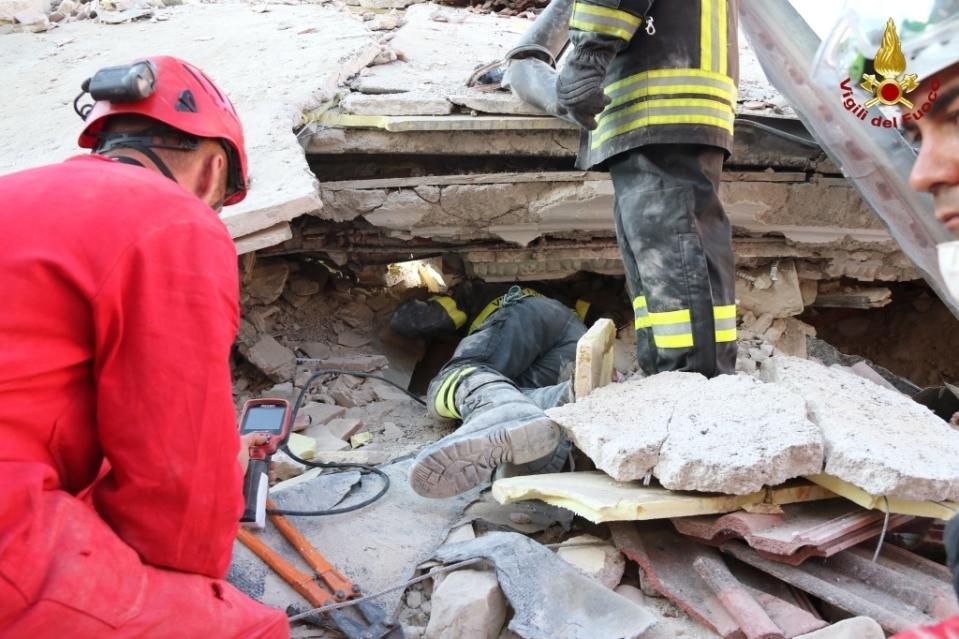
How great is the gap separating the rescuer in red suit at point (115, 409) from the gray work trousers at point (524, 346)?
6.55ft

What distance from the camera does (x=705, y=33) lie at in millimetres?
2629

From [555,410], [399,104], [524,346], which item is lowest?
[524,346]

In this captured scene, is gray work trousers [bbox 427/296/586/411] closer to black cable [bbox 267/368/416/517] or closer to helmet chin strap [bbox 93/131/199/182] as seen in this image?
black cable [bbox 267/368/416/517]

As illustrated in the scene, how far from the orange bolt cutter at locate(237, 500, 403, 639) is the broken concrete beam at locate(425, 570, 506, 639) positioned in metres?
0.13

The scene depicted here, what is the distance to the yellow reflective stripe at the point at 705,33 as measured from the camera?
2619 millimetres

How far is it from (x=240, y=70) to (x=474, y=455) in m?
2.84

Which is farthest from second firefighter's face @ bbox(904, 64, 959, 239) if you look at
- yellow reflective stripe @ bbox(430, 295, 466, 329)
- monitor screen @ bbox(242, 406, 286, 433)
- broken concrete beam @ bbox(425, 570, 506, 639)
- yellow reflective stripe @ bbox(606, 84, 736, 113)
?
yellow reflective stripe @ bbox(430, 295, 466, 329)

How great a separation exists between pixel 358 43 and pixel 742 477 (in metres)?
3.50

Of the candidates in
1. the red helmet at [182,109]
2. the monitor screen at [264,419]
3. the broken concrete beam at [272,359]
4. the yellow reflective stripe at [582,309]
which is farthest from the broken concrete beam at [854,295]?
the red helmet at [182,109]

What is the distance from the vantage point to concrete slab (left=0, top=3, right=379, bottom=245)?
305cm

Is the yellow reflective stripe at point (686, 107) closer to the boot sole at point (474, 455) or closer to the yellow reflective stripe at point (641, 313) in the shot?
the yellow reflective stripe at point (641, 313)

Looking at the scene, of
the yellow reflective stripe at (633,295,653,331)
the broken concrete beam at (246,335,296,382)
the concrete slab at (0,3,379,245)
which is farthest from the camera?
the broken concrete beam at (246,335,296,382)

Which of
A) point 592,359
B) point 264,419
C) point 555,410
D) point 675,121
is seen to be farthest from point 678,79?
point 264,419

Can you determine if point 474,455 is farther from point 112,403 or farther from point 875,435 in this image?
point 112,403
